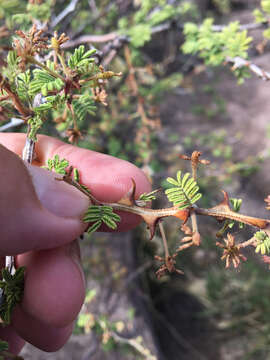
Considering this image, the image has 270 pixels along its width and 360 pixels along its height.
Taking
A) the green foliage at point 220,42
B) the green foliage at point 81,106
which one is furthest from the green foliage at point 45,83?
the green foliage at point 220,42

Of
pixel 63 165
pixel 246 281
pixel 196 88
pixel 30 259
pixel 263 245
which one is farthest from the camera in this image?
pixel 196 88

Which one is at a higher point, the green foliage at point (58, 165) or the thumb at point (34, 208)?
the green foliage at point (58, 165)

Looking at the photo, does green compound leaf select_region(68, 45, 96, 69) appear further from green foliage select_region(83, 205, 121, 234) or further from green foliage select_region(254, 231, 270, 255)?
green foliage select_region(254, 231, 270, 255)

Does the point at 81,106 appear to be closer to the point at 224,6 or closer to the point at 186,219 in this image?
the point at 186,219

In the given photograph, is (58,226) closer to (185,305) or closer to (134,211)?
(134,211)

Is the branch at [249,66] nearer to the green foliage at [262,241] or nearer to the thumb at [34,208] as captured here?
the green foliage at [262,241]

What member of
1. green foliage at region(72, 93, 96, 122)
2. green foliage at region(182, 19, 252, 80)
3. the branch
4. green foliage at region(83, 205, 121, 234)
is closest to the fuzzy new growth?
green foliage at region(83, 205, 121, 234)

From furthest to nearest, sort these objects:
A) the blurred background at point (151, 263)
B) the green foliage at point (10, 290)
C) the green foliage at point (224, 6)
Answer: the green foliage at point (224, 6)
the blurred background at point (151, 263)
the green foliage at point (10, 290)

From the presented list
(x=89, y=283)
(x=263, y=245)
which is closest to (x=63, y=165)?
(x=263, y=245)
